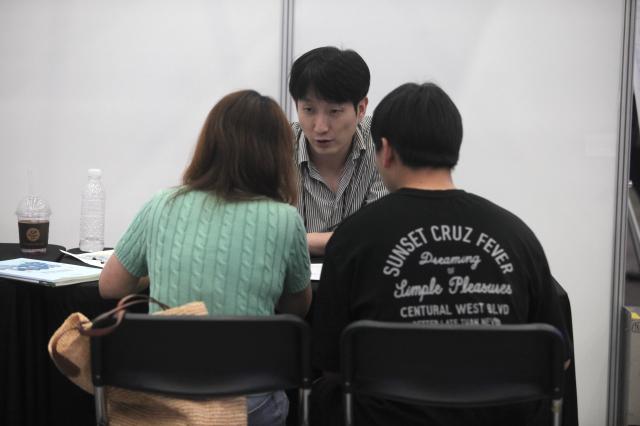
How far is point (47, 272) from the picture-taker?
1687 millimetres

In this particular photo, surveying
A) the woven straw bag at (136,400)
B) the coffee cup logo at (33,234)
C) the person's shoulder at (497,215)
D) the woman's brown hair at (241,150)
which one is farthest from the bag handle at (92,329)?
the coffee cup logo at (33,234)

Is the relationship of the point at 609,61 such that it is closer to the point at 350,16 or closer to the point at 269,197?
the point at 350,16

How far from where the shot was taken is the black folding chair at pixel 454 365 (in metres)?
1.08

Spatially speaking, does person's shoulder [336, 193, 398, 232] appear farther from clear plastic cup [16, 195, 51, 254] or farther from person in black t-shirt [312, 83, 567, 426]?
clear plastic cup [16, 195, 51, 254]

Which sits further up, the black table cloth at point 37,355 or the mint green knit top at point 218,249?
the mint green knit top at point 218,249

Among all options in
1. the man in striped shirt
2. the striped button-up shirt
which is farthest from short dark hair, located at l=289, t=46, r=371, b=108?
the striped button-up shirt

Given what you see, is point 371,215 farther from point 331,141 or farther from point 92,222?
Result: point 92,222

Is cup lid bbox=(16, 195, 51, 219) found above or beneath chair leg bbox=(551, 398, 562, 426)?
above

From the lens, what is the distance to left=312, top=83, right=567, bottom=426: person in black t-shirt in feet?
3.62

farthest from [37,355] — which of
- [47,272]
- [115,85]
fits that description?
[115,85]

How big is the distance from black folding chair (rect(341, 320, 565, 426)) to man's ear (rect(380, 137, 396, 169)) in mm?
321

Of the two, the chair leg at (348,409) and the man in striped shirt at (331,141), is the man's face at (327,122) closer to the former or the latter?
the man in striped shirt at (331,141)

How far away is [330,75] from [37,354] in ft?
3.73

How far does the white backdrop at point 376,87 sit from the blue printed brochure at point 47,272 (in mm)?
1305
